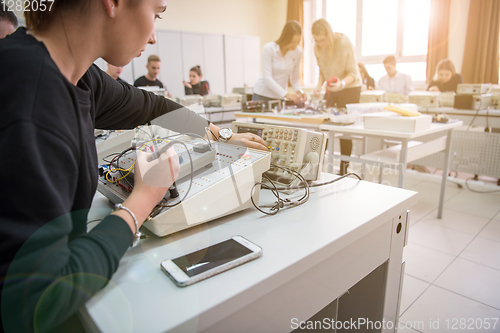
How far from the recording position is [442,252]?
2.02 m

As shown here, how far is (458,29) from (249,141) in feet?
19.3

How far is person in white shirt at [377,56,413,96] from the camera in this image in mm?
5102

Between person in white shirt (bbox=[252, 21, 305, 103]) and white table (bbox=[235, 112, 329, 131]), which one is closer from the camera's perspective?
white table (bbox=[235, 112, 329, 131])

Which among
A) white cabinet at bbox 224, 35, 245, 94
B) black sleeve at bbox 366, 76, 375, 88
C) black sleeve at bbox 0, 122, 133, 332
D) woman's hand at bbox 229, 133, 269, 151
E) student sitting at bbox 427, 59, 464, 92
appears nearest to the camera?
black sleeve at bbox 0, 122, 133, 332

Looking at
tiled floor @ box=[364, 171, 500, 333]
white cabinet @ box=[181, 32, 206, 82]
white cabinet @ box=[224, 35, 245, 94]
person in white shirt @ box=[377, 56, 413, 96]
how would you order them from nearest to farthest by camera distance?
tiled floor @ box=[364, 171, 500, 333], person in white shirt @ box=[377, 56, 413, 96], white cabinet @ box=[181, 32, 206, 82], white cabinet @ box=[224, 35, 245, 94]

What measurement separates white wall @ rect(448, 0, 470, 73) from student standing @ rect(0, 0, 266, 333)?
6.11 metres

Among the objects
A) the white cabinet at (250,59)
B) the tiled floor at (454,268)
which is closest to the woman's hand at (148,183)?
the tiled floor at (454,268)

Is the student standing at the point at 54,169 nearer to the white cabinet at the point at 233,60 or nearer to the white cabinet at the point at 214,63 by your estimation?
the white cabinet at the point at 214,63

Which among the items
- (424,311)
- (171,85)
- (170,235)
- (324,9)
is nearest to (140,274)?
(170,235)

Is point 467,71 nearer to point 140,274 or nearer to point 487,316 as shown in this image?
point 487,316

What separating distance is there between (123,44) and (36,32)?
0.13 meters

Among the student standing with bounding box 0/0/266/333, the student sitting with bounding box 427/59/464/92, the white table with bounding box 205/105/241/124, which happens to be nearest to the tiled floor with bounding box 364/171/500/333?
the student standing with bounding box 0/0/266/333

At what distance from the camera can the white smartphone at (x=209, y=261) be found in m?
0.53

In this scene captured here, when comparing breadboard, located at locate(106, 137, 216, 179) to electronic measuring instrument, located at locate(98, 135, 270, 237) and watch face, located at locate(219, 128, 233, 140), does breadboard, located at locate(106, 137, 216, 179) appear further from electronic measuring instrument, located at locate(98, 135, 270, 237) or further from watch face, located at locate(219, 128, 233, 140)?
watch face, located at locate(219, 128, 233, 140)
